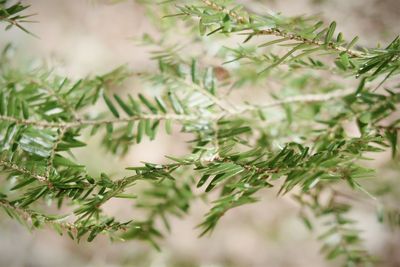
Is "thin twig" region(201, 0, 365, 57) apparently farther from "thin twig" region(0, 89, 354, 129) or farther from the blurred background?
the blurred background

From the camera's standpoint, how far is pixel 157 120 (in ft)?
2.23

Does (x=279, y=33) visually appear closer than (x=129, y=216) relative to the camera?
Yes

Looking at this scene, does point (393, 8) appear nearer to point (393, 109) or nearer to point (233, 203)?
point (393, 109)

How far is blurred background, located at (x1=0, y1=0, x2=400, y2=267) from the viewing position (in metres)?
1.72

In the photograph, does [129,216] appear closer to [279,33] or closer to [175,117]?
[175,117]

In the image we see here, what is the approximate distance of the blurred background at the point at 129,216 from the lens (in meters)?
1.72

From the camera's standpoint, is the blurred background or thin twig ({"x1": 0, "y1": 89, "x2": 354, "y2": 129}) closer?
thin twig ({"x1": 0, "y1": 89, "x2": 354, "y2": 129})

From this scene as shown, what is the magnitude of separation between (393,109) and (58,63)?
640 mm

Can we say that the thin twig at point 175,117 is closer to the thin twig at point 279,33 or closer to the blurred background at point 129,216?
the thin twig at point 279,33

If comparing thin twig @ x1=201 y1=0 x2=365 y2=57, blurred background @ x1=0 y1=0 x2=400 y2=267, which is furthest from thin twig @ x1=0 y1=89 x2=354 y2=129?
blurred background @ x1=0 y1=0 x2=400 y2=267

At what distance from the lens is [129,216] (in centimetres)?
178

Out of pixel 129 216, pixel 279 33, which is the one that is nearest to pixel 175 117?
pixel 279 33

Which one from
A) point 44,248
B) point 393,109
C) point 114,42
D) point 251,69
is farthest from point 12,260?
point 393,109

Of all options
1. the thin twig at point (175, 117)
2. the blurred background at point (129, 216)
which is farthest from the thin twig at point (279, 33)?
the blurred background at point (129, 216)
